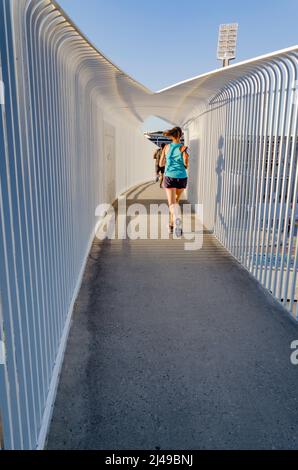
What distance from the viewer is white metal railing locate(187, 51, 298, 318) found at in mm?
4023

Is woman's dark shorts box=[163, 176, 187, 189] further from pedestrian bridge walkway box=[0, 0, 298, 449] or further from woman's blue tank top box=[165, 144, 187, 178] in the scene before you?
pedestrian bridge walkway box=[0, 0, 298, 449]

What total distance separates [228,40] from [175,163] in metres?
22.3

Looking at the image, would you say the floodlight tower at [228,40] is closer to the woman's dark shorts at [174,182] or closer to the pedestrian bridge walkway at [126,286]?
the woman's dark shorts at [174,182]

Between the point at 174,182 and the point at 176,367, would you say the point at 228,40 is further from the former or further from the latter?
the point at 176,367

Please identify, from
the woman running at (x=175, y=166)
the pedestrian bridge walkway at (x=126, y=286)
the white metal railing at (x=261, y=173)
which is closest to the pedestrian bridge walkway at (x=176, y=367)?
the pedestrian bridge walkway at (x=126, y=286)

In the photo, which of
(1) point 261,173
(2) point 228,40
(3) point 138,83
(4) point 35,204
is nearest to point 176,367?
(4) point 35,204

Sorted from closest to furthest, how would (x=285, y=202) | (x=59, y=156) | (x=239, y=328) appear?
(x=59, y=156) → (x=239, y=328) → (x=285, y=202)

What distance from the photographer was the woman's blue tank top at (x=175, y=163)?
6980 mm

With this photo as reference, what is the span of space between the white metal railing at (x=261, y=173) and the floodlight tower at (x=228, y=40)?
802 inches

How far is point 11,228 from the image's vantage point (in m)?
1.74

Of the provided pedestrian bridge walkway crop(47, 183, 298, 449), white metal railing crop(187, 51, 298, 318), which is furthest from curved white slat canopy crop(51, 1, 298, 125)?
pedestrian bridge walkway crop(47, 183, 298, 449)

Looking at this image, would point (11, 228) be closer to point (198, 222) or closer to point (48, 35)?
point (48, 35)

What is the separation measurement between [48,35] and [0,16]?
1237 millimetres
